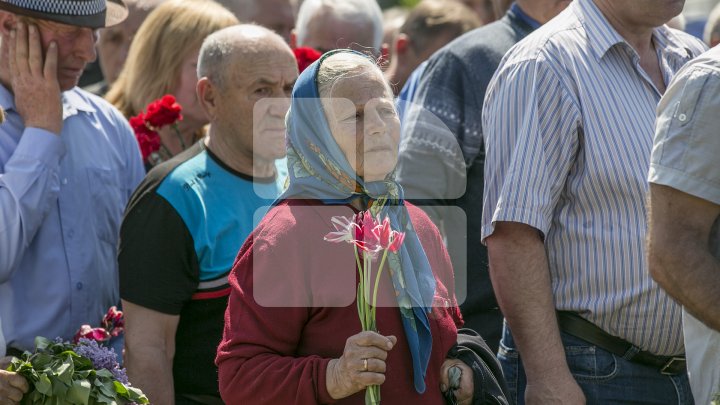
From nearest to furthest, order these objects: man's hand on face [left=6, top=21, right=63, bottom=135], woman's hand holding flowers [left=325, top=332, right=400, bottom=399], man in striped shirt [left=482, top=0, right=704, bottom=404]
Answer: woman's hand holding flowers [left=325, top=332, right=400, bottom=399], man in striped shirt [left=482, top=0, right=704, bottom=404], man's hand on face [left=6, top=21, right=63, bottom=135]

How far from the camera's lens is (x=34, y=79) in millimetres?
4113

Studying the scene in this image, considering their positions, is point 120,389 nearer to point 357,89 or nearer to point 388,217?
point 388,217

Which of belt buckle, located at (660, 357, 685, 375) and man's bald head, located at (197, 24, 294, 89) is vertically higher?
man's bald head, located at (197, 24, 294, 89)

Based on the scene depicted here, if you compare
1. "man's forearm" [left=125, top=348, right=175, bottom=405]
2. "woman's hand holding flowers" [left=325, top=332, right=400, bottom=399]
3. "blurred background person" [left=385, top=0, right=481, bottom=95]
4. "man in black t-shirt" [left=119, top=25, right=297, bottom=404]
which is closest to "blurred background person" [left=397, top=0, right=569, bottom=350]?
"man in black t-shirt" [left=119, top=25, right=297, bottom=404]

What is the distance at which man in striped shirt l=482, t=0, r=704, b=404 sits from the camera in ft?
10.8

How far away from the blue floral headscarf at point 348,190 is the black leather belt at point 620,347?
2.20 ft

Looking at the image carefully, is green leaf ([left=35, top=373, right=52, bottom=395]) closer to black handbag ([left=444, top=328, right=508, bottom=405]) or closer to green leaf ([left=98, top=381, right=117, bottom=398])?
green leaf ([left=98, top=381, right=117, bottom=398])

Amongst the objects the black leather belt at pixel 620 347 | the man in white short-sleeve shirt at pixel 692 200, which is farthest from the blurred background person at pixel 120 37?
the man in white short-sleeve shirt at pixel 692 200

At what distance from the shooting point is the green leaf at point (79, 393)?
10.5 ft

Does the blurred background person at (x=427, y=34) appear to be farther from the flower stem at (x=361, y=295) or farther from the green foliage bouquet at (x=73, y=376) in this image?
the flower stem at (x=361, y=295)

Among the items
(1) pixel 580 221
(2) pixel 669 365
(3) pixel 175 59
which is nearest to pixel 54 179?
(3) pixel 175 59

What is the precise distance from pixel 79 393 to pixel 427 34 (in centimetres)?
423

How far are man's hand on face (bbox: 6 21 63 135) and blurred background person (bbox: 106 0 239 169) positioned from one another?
96cm

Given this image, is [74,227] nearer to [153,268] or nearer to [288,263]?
[153,268]
